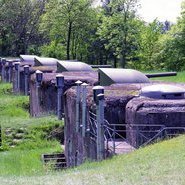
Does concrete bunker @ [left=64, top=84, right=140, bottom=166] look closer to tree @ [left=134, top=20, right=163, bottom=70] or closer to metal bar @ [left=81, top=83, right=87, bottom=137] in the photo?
metal bar @ [left=81, top=83, right=87, bottom=137]

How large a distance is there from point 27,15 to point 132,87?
138 feet

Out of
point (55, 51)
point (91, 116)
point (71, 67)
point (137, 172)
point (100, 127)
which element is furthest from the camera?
point (55, 51)

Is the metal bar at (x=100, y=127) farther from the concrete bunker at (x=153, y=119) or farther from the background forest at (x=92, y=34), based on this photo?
the background forest at (x=92, y=34)

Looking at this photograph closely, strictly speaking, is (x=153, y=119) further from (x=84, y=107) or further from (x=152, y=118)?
(x=84, y=107)

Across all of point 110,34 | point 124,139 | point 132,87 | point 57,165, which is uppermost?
point 110,34

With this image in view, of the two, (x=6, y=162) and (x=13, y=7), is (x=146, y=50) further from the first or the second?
(x=6, y=162)

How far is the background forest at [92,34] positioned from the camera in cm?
4219

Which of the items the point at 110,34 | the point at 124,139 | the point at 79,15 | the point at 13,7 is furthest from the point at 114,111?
the point at 13,7

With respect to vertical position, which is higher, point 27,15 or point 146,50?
point 27,15

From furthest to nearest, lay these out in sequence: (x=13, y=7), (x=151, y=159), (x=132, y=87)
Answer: (x=13, y=7) < (x=132, y=87) < (x=151, y=159)

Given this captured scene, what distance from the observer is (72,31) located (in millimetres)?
48531

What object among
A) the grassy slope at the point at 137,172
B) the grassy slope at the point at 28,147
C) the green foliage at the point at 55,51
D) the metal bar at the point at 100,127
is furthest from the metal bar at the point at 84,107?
the green foliage at the point at 55,51

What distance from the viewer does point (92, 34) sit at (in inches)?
1956

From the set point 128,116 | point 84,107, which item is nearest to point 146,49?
point 84,107
